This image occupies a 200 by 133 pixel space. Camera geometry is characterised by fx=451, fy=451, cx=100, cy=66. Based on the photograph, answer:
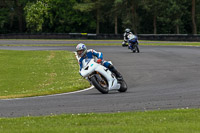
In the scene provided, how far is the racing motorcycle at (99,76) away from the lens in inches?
514

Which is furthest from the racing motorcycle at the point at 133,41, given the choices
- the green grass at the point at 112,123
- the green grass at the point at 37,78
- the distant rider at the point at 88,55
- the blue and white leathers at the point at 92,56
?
the green grass at the point at 112,123

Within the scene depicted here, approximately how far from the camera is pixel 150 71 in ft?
65.4

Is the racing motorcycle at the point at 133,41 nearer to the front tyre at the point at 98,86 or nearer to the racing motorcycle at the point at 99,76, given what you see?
the racing motorcycle at the point at 99,76

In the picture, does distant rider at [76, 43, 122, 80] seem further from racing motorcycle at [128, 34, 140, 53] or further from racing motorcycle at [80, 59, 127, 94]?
racing motorcycle at [128, 34, 140, 53]

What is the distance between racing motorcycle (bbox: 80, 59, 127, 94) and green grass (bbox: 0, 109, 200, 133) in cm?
412

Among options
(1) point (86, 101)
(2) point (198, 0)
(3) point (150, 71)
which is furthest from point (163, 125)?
(2) point (198, 0)

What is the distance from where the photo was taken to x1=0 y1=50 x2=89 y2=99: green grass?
15630 mm

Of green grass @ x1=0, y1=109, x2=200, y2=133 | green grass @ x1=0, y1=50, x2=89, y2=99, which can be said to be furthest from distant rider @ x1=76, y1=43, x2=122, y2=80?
green grass @ x1=0, y1=109, x2=200, y2=133

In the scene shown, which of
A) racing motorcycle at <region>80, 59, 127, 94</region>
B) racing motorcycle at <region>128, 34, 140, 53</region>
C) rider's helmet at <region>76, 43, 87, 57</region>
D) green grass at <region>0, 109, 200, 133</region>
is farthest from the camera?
racing motorcycle at <region>128, 34, 140, 53</region>

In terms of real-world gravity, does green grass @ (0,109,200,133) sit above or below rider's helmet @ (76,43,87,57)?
below

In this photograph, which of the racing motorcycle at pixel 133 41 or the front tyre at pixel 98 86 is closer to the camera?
the front tyre at pixel 98 86

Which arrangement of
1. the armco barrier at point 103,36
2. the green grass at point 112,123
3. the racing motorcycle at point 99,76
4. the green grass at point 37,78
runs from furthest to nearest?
the armco barrier at point 103,36 < the green grass at point 37,78 < the racing motorcycle at point 99,76 < the green grass at point 112,123

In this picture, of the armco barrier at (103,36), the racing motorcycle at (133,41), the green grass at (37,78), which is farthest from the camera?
the armco barrier at (103,36)

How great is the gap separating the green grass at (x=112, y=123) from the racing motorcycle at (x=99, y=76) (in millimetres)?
4117
